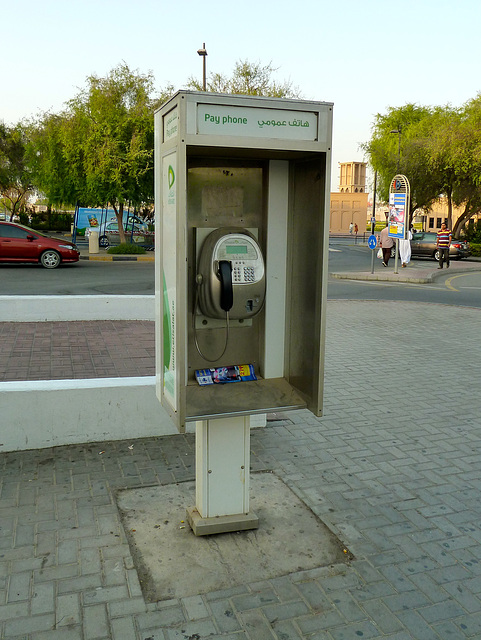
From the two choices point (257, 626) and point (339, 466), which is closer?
point (257, 626)

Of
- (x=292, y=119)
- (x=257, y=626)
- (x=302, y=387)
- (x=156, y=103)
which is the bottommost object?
(x=257, y=626)

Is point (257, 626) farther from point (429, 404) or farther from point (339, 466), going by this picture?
point (429, 404)

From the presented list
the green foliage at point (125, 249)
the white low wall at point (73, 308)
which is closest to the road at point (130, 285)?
the white low wall at point (73, 308)

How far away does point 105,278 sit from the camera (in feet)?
62.5

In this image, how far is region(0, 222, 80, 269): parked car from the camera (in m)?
21.0

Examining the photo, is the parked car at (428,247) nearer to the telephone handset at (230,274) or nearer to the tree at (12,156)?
the tree at (12,156)

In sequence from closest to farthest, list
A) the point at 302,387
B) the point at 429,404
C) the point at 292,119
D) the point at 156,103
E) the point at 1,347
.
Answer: the point at 292,119 → the point at 302,387 → the point at 429,404 → the point at 1,347 → the point at 156,103

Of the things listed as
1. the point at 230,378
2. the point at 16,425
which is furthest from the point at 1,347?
the point at 230,378

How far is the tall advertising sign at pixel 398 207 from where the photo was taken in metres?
21.4

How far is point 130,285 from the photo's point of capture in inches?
682

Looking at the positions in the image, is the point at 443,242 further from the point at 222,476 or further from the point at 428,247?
the point at 222,476

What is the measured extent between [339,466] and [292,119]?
282 centimetres

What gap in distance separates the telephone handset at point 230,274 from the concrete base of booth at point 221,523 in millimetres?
1260

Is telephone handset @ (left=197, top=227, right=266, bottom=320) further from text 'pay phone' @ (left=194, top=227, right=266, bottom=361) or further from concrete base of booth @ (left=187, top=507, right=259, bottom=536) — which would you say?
concrete base of booth @ (left=187, top=507, right=259, bottom=536)
